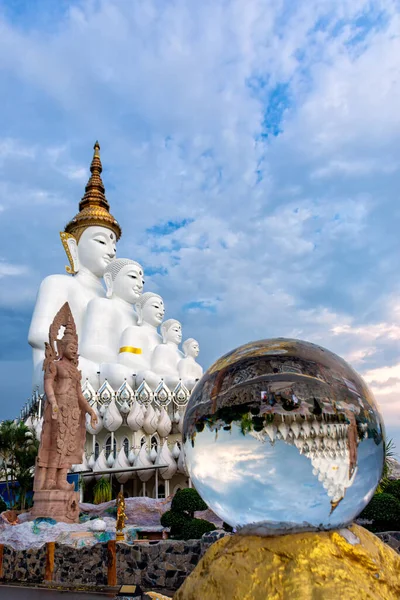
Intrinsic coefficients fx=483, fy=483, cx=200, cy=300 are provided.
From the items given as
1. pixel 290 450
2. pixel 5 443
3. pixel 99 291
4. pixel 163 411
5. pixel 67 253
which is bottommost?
pixel 290 450

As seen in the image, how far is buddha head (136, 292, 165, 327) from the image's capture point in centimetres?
3155

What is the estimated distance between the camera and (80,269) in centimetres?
3356

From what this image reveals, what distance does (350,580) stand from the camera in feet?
5.87

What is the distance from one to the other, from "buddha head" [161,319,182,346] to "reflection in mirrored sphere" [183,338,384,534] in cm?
2990

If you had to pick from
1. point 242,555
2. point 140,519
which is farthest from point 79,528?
point 242,555

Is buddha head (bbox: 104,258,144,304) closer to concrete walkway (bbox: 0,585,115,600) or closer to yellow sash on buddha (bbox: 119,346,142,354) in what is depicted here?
yellow sash on buddha (bbox: 119,346,142,354)

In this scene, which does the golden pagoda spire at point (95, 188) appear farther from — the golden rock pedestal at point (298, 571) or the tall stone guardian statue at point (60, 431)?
the golden rock pedestal at point (298, 571)

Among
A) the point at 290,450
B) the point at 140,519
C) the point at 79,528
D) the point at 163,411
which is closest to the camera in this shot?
the point at 290,450

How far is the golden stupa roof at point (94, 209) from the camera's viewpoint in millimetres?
34125

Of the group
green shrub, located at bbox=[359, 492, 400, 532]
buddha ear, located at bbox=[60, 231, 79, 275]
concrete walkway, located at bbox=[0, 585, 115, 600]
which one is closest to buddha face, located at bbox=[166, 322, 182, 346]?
buddha ear, located at bbox=[60, 231, 79, 275]

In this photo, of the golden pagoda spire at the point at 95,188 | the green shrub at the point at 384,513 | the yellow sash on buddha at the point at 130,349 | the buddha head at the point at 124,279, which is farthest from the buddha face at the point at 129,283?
the green shrub at the point at 384,513

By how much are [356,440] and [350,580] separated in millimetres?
507

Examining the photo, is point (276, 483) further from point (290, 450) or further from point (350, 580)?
point (350, 580)

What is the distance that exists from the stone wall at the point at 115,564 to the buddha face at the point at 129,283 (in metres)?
23.8
